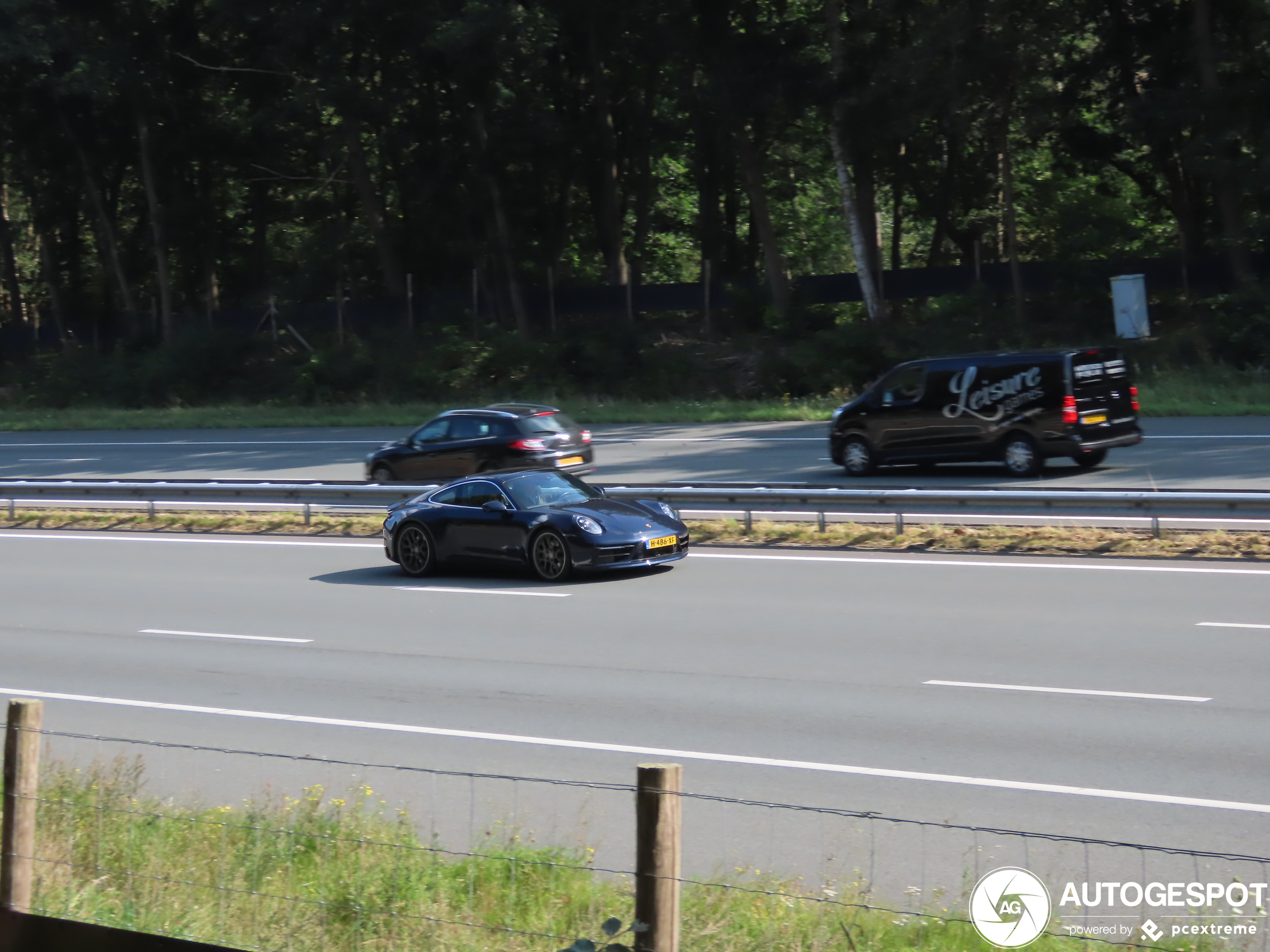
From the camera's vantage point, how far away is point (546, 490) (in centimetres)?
1612

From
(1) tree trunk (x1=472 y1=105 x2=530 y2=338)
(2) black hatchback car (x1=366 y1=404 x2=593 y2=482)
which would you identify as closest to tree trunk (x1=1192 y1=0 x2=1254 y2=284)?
(2) black hatchback car (x1=366 y1=404 x2=593 y2=482)

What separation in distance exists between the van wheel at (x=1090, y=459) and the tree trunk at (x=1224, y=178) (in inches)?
594

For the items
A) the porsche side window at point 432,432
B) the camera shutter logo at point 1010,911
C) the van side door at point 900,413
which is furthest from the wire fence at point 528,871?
the porsche side window at point 432,432

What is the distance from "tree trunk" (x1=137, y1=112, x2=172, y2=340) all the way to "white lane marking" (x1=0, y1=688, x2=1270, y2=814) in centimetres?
4389

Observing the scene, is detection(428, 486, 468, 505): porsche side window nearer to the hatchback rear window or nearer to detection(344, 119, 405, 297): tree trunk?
the hatchback rear window

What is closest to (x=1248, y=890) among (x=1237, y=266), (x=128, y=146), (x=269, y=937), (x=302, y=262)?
(x=269, y=937)

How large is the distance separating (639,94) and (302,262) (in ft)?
46.9

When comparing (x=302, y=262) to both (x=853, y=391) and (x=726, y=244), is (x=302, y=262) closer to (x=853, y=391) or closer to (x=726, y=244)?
(x=726, y=244)

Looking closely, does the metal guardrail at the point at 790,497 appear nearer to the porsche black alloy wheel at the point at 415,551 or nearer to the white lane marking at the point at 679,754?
the porsche black alloy wheel at the point at 415,551

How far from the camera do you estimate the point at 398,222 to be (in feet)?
171

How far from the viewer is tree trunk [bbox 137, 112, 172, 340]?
51656 millimetres

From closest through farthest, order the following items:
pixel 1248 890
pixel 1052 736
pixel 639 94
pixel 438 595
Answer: pixel 1248 890, pixel 1052 736, pixel 438 595, pixel 639 94

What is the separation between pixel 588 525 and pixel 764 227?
27.7 meters

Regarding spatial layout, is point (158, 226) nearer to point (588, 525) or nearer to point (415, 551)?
point (415, 551)
